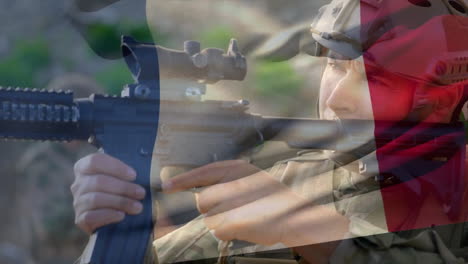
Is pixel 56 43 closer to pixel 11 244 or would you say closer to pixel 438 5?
pixel 11 244

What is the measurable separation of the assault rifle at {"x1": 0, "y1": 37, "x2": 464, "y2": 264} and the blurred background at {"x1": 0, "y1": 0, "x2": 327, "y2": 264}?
0.09 feet

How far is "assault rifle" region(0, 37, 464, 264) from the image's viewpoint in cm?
131

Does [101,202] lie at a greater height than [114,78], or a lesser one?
lesser

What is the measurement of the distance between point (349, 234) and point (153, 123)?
0.44 m

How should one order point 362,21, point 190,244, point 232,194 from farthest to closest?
1. point 190,244
2. point 362,21
3. point 232,194

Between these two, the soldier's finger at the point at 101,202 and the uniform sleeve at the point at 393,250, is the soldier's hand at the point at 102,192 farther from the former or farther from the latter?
the uniform sleeve at the point at 393,250

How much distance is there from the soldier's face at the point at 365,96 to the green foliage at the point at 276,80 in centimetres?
8

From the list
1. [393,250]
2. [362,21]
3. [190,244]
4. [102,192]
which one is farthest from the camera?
[190,244]

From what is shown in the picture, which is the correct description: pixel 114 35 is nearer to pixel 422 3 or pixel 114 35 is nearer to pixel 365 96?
pixel 365 96

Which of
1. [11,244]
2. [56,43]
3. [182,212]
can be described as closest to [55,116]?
[56,43]

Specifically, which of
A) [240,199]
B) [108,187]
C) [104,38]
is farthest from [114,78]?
[240,199]

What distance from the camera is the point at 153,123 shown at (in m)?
1.38

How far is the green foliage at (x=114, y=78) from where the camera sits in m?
1.36
